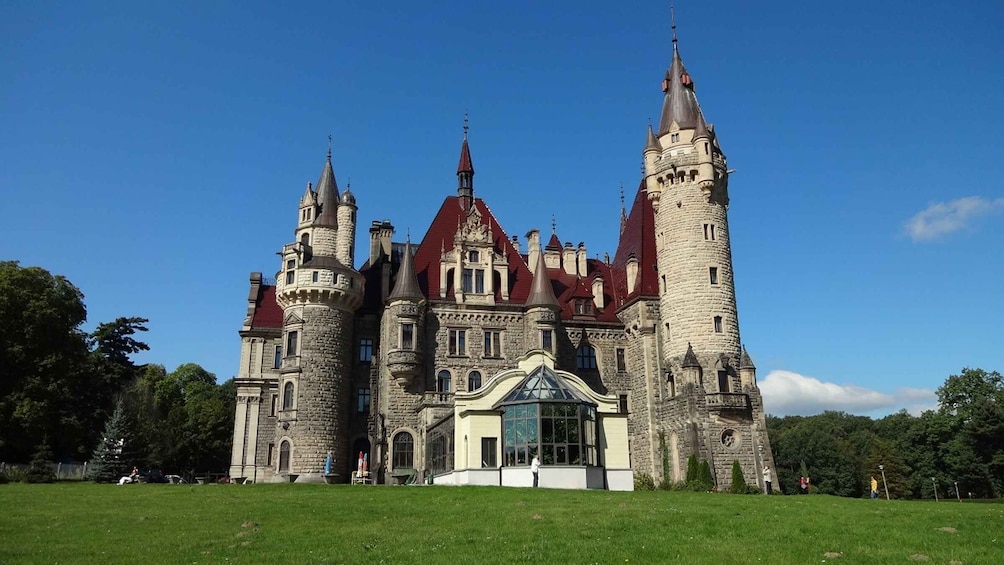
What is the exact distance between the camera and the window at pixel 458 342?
147 ft

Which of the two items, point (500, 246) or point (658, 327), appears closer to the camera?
point (658, 327)

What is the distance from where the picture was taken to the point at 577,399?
32.3m

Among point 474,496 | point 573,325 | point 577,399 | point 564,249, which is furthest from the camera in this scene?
point 564,249

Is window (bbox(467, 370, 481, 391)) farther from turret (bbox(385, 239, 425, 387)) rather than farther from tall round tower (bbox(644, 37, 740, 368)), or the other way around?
tall round tower (bbox(644, 37, 740, 368))

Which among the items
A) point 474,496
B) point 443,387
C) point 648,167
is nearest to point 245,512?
point 474,496

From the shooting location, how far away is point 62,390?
150 feet

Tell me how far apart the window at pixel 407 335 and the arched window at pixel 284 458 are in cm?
820

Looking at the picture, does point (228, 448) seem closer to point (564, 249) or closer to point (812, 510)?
point (564, 249)

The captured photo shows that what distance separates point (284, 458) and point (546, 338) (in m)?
15.7

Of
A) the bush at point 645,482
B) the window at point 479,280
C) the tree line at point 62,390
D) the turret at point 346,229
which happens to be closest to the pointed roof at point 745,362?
the bush at point 645,482

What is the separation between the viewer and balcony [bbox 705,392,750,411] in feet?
130

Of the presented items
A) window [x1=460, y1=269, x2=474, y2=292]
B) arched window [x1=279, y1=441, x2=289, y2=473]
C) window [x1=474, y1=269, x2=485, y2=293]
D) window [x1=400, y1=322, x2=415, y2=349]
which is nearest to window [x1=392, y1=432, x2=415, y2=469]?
window [x1=400, y1=322, x2=415, y2=349]

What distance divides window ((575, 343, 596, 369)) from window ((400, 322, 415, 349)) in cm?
1010

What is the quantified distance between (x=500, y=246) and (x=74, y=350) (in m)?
27.3
